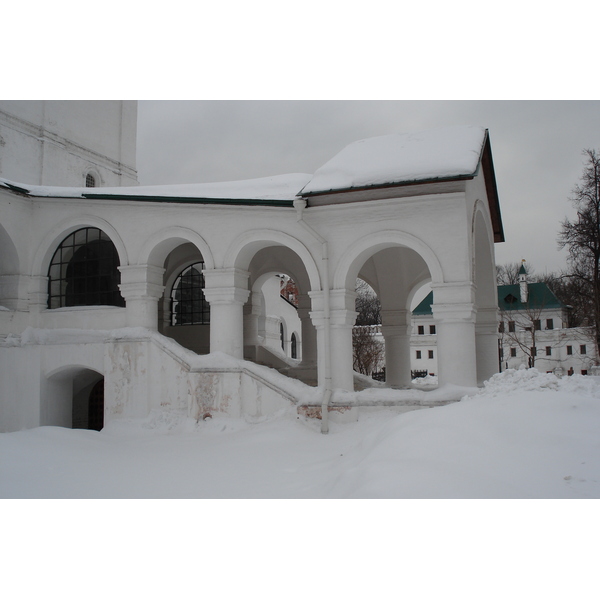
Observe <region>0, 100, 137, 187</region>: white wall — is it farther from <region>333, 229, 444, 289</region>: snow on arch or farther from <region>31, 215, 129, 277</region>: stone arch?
<region>333, 229, 444, 289</region>: snow on arch

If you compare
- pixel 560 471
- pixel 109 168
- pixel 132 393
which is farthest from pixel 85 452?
pixel 109 168

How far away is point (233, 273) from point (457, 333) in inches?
194

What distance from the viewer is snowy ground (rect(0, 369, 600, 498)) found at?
585 centimetres

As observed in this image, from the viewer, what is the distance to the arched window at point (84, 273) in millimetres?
14539

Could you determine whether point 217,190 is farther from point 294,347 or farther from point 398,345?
point 294,347

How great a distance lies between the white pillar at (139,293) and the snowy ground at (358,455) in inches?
108

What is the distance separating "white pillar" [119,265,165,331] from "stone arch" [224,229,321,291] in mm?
1953

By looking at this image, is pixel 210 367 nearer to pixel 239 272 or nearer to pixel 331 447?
pixel 239 272

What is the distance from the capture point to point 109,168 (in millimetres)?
24281

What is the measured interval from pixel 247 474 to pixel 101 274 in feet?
26.4

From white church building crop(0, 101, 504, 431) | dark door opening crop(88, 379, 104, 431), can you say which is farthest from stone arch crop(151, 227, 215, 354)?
dark door opening crop(88, 379, 104, 431)

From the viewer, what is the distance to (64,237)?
14.3 metres

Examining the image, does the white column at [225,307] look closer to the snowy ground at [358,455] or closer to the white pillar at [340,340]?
the snowy ground at [358,455]

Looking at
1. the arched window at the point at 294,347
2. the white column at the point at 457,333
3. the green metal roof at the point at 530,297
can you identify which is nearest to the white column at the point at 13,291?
the white column at the point at 457,333
